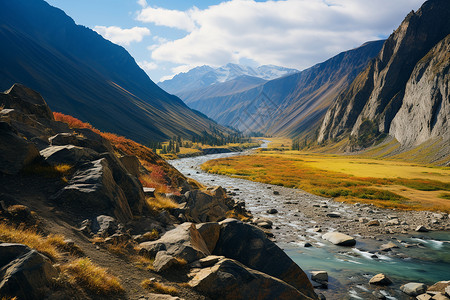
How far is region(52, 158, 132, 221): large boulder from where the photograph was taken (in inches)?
475

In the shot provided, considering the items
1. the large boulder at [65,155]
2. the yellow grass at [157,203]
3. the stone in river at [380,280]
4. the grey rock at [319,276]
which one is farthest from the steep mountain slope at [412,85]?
the large boulder at [65,155]

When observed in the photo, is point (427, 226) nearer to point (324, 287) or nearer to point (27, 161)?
point (324, 287)

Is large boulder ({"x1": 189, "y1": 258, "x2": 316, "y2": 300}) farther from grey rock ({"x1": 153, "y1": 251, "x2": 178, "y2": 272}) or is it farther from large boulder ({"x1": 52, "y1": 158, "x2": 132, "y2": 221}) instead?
large boulder ({"x1": 52, "y1": 158, "x2": 132, "y2": 221})

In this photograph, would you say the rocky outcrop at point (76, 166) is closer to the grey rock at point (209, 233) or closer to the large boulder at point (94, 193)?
the large boulder at point (94, 193)

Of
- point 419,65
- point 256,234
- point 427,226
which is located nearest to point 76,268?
point 256,234

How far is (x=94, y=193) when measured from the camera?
12.4 metres

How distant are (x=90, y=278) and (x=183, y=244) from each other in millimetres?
4259

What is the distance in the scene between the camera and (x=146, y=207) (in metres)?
15.7

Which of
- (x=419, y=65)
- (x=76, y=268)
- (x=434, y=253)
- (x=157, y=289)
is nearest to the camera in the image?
(x=76, y=268)

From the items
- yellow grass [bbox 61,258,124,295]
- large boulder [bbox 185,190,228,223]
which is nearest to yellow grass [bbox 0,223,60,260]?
yellow grass [bbox 61,258,124,295]

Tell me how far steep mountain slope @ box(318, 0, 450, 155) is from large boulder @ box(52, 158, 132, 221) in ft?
473

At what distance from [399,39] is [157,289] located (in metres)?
222

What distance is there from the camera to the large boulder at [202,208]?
792 inches

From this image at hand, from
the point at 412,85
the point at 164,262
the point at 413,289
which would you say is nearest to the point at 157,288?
the point at 164,262
